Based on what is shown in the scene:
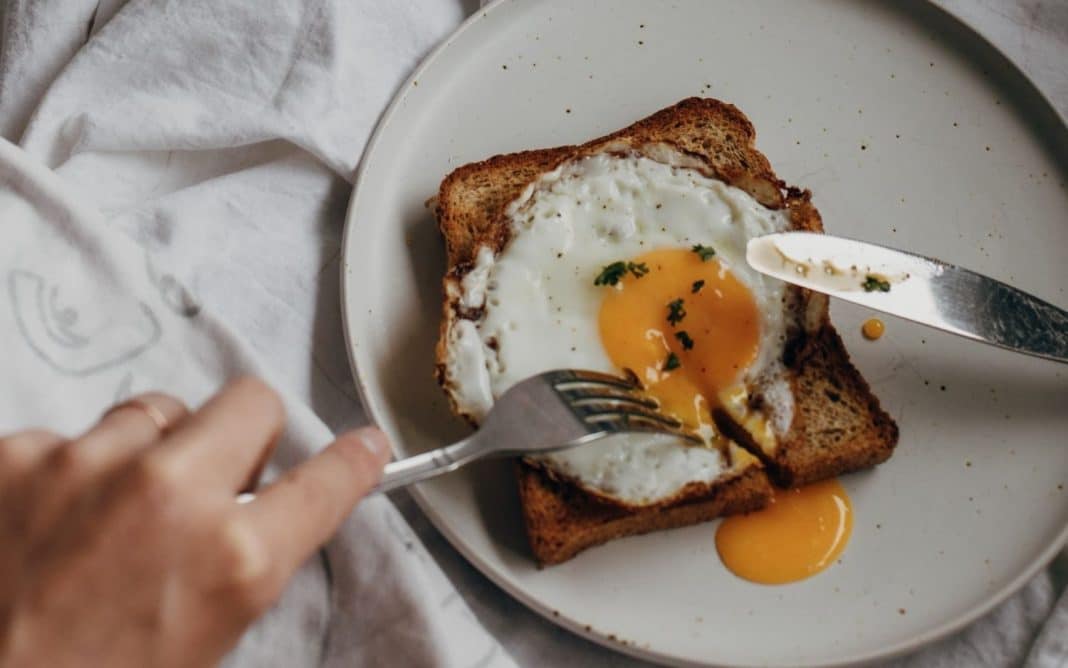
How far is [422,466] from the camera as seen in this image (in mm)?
2514

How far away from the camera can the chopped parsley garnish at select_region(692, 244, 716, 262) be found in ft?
9.75

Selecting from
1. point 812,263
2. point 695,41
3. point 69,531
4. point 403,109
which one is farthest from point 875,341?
point 69,531

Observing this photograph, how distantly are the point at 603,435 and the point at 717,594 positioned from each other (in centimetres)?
61

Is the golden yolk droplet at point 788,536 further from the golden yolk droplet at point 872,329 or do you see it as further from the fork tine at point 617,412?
the golden yolk droplet at point 872,329

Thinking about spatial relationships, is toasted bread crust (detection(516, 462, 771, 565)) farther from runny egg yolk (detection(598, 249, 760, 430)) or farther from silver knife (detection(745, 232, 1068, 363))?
silver knife (detection(745, 232, 1068, 363))

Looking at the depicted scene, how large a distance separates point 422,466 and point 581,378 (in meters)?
0.51

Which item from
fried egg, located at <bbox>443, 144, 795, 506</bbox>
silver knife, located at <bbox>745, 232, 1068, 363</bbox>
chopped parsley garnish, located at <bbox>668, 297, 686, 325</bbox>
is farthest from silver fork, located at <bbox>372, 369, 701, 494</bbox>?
silver knife, located at <bbox>745, 232, 1068, 363</bbox>

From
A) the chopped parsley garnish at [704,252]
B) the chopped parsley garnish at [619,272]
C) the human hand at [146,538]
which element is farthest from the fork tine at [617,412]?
the human hand at [146,538]

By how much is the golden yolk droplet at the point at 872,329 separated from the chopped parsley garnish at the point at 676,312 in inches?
25.1

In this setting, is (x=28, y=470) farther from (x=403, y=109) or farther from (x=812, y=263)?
(x=812, y=263)

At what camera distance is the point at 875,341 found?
10.3 feet

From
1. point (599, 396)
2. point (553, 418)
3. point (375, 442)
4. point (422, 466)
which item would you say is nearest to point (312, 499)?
point (375, 442)

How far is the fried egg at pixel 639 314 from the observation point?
2797 mm

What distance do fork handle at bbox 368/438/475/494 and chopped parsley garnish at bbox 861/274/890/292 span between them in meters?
1.27
